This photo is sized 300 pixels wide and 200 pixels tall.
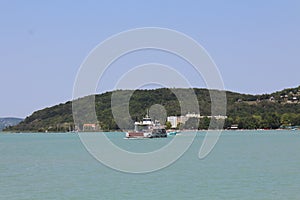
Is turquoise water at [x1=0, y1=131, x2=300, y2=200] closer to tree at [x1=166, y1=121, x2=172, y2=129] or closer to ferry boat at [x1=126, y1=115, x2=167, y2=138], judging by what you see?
ferry boat at [x1=126, y1=115, x2=167, y2=138]

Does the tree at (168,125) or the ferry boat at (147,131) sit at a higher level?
the tree at (168,125)

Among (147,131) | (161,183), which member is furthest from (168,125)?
(161,183)

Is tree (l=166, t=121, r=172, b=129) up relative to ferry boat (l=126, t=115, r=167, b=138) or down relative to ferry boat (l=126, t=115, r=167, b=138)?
up

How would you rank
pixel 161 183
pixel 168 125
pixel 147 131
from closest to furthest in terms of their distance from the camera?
pixel 161 183 → pixel 147 131 → pixel 168 125

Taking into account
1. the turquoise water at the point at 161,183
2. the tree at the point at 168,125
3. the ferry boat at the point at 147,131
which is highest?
the tree at the point at 168,125

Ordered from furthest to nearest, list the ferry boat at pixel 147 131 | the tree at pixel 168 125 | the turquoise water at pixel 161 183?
the tree at pixel 168 125 → the ferry boat at pixel 147 131 → the turquoise water at pixel 161 183

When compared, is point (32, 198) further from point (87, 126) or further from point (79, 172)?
point (87, 126)

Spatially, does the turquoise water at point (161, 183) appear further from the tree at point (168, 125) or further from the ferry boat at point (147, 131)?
the tree at point (168, 125)

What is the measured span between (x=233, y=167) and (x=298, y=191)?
1311 cm

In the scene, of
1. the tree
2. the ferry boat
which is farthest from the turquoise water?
the tree

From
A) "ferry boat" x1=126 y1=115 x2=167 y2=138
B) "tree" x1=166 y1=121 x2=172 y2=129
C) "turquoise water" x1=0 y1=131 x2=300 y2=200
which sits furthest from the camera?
"tree" x1=166 y1=121 x2=172 y2=129

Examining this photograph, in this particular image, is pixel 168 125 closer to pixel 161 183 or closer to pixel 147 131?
pixel 147 131

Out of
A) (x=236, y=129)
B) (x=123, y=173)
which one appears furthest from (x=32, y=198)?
(x=236, y=129)

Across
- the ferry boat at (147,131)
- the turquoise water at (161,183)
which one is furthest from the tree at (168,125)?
the turquoise water at (161,183)
